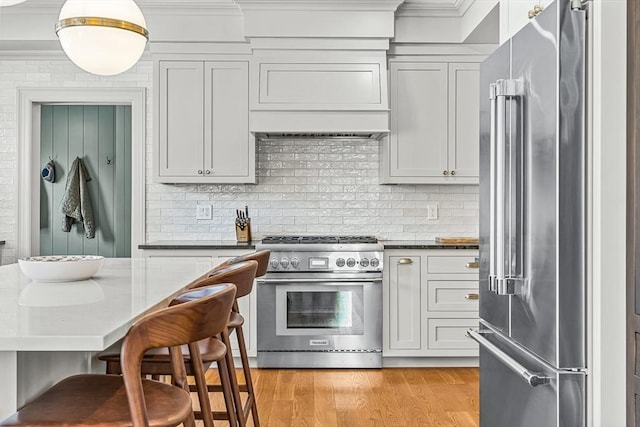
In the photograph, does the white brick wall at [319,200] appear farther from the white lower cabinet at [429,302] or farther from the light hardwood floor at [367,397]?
the light hardwood floor at [367,397]

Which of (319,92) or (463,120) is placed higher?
Result: (319,92)

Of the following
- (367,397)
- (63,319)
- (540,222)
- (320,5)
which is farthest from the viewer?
(320,5)

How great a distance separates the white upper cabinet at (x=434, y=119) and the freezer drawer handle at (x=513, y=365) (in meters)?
2.09

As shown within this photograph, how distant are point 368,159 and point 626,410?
3221 millimetres

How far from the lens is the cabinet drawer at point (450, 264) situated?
4.07m

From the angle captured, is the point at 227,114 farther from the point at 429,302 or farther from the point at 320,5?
the point at 429,302

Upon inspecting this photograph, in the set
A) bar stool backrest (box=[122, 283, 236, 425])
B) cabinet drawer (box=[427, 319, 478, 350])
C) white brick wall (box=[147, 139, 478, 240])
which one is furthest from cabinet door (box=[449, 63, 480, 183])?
bar stool backrest (box=[122, 283, 236, 425])

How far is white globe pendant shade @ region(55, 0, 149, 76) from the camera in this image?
237 cm

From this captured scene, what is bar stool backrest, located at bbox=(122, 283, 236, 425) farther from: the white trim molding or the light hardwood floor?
the white trim molding

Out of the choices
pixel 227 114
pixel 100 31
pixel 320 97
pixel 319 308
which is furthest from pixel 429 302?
pixel 100 31

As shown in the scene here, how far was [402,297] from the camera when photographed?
4.07m

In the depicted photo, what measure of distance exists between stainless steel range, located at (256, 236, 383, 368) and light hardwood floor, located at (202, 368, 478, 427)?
114 mm

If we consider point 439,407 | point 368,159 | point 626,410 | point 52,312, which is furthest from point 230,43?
point 626,410

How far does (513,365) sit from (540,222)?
19.5 inches
